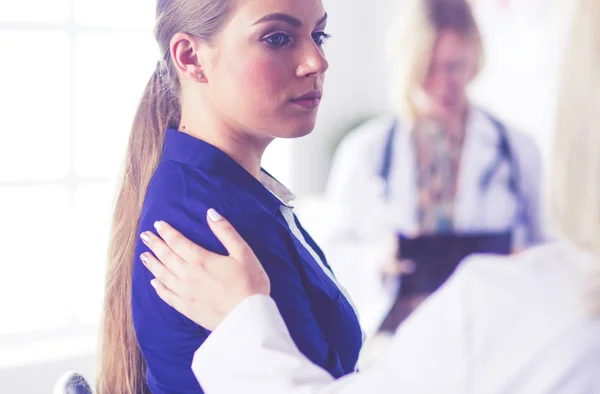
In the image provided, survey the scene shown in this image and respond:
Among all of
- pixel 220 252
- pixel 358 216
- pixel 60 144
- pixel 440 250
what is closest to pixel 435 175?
pixel 358 216

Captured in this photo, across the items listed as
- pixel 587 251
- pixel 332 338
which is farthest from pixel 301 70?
pixel 587 251

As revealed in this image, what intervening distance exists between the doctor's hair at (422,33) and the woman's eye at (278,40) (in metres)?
1.48

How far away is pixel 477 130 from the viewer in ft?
8.25

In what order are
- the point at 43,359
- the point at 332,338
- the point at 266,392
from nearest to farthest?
the point at 266,392 → the point at 332,338 → the point at 43,359

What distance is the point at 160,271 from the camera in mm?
912

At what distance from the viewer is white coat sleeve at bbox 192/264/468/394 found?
708mm

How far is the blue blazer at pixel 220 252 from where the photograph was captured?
0.90 meters

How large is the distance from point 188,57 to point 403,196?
62.7 inches

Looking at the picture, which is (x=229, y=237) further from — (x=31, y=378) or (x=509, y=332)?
(x=31, y=378)

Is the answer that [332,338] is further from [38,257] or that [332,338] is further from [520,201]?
[38,257]

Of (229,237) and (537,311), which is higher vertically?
(229,237)

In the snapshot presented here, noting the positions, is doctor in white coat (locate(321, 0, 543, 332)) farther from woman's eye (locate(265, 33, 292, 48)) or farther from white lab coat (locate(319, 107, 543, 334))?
woman's eye (locate(265, 33, 292, 48))

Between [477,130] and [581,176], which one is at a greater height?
[477,130]

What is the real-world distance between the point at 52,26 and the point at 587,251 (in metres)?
2.19
